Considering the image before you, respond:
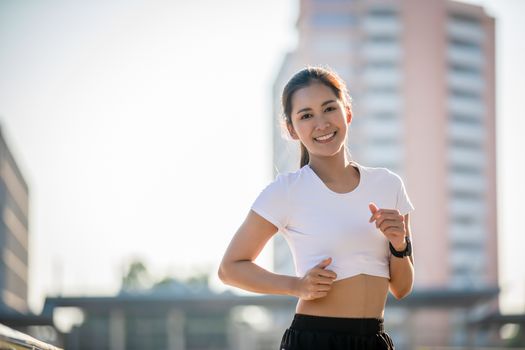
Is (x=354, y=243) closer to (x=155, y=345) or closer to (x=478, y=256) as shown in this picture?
(x=155, y=345)

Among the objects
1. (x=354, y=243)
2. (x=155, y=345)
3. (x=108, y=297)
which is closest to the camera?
(x=354, y=243)

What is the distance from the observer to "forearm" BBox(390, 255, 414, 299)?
9.01ft

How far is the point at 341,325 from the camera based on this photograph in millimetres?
2623

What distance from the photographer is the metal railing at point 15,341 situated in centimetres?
204

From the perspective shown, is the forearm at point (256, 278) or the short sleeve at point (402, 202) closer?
the forearm at point (256, 278)

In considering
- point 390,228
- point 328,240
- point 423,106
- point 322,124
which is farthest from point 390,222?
point 423,106

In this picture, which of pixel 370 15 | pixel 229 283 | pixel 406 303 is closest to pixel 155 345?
pixel 406 303

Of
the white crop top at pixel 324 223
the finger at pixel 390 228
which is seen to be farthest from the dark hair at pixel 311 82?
the finger at pixel 390 228

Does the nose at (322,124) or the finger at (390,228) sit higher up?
the nose at (322,124)

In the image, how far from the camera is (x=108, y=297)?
133 ft

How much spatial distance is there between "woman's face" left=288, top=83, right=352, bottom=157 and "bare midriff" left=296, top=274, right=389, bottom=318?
1.43 feet

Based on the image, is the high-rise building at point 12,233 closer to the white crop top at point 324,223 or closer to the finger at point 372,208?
the white crop top at point 324,223

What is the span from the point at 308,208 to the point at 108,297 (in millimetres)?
38854

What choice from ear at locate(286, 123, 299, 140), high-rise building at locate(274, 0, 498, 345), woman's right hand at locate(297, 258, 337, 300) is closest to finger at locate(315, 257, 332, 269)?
woman's right hand at locate(297, 258, 337, 300)
